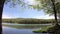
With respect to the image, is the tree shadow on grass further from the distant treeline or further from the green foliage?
the green foliage

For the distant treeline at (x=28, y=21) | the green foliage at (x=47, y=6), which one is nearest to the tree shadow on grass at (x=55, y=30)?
the distant treeline at (x=28, y=21)

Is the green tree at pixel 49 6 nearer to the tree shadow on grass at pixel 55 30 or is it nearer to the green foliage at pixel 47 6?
the green foliage at pixel 47 6

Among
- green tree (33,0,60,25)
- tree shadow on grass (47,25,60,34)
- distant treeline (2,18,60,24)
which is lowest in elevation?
tree shadow on grass (47,25,60,34)

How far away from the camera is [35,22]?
2088 mm

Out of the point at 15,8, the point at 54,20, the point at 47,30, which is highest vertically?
the point at 15,8

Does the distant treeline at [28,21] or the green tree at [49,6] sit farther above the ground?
the green tree at [49,6]

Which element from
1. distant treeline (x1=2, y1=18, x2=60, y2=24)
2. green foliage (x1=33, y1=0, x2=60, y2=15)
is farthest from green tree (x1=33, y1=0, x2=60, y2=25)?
distant treeline (x1=2, y1=18, x2=60, y2=24)

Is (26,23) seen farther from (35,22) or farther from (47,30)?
(47,30)

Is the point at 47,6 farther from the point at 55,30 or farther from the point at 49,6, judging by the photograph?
the point at 55,30

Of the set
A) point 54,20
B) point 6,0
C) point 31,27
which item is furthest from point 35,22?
point 6,0

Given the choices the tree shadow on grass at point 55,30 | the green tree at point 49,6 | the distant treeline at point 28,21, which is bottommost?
the tree shadow on grass at point 55,30

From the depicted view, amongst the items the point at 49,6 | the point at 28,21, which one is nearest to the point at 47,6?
the point at 49,6

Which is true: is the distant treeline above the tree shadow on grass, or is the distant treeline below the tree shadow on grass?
above

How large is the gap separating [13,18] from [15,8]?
0.13m
